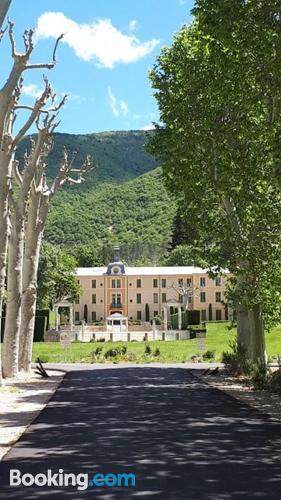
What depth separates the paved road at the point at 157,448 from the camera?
6.17 meters

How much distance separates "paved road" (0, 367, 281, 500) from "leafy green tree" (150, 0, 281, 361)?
7380 millimetres

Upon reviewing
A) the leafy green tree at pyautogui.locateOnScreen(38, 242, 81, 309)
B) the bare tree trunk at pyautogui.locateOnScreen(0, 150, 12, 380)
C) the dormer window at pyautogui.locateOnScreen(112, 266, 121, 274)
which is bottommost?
the bare tree trunk at pyautogui.locateOnScreen(0, 150, 12, 380)

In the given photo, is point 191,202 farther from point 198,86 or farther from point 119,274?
point 119,274

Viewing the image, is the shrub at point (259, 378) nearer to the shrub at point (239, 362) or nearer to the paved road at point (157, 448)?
the shrub at point (239, 362)

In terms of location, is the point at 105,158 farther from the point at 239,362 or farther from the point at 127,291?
the point at 239,362

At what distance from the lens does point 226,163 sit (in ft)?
64.5

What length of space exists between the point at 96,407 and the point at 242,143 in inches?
424

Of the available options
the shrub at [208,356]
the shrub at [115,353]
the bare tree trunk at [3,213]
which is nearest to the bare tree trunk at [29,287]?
the bare tree trunk at [3,213]

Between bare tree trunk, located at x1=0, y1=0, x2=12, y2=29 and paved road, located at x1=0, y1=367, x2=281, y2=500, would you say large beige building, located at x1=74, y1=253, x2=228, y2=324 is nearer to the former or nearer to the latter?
paved road, located at x1=0, y1=367, x2=281, y2=500

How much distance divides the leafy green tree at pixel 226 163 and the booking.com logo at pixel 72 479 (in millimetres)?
11074

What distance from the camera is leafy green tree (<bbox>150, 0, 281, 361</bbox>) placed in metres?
17.7

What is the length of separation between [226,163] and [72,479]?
14.5 m

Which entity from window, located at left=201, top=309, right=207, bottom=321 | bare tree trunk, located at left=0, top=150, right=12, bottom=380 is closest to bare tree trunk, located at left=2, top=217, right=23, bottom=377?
bare tree trunk, located at left=0, top=150, right=12, bottom=380

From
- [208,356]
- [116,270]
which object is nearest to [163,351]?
[208,356]
